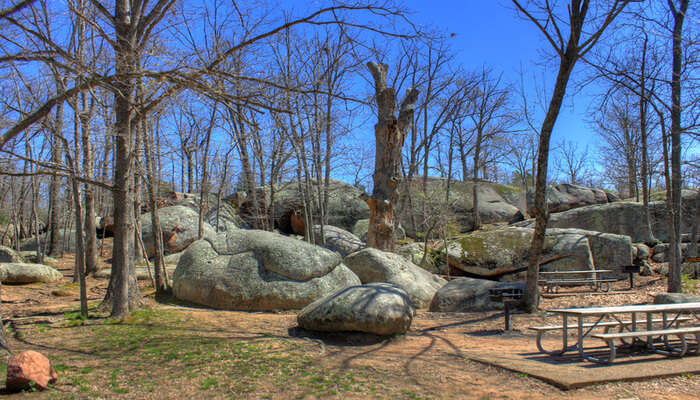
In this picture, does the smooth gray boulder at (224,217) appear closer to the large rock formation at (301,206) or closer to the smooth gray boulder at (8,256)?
the large rock formation at (301,206)

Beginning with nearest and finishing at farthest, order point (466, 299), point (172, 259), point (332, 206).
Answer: point (466, 299)
point (172, 259)
point (332, 206)

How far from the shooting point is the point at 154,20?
24.4 ft

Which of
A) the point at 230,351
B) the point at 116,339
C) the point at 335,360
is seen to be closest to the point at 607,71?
the point at 335,360

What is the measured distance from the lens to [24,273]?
12.1 m

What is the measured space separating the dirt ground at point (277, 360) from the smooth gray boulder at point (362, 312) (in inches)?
7.5

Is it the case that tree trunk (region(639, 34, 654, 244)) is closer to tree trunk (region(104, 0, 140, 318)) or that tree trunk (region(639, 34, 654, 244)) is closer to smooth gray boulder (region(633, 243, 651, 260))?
smooth gray boulder (region(633, 243, 651, 260))

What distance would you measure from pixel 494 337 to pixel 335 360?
3.28m

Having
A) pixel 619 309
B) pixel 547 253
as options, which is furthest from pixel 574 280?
pixel 619 309

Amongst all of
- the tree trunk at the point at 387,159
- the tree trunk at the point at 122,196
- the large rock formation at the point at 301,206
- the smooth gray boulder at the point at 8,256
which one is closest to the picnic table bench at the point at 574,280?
the tree trunk at the point at 387,159

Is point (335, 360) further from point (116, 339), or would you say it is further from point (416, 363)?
point (116, 339)

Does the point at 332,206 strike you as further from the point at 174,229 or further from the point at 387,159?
the point at 387,159

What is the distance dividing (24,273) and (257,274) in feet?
23.5

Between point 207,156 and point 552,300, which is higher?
point 207,156

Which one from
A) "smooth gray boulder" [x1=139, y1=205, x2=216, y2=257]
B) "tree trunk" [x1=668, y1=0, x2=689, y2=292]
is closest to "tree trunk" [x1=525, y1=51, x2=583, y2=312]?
"tree trunk" [x1=668, y1=0, x2=689, y2=292]
